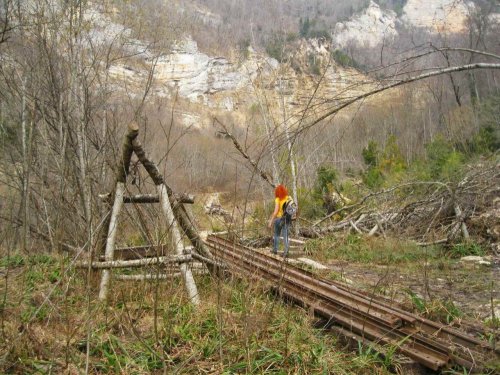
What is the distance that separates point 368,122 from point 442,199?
1657 inches

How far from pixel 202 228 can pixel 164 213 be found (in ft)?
7.01

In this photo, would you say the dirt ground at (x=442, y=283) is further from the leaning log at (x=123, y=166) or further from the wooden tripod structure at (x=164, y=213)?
the leaning log at (x=123, y=166)

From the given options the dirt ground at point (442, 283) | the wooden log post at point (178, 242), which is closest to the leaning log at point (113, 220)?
the wooden log post at point (178, 242)

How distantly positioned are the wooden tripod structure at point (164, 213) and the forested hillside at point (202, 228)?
2 cm

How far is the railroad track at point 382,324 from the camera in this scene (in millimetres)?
3592

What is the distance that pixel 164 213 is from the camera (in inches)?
181

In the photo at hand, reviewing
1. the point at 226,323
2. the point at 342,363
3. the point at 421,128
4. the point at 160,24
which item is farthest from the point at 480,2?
the point at 421,128

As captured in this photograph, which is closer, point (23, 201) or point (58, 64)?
point (58, 64)

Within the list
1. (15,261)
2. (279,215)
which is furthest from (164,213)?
(279,215)

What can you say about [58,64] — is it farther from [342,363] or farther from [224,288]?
[342,363]

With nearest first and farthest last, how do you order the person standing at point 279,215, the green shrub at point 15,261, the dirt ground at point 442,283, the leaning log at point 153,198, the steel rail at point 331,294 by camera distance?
the steel rail at point 331,294
the leaning log at point 153,198
the dirt ground at point 442,283
the green shrub at point 15,261
the person standing at point 279,215

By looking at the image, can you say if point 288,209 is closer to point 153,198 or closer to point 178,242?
point 153,198

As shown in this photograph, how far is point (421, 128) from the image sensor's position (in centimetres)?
4597

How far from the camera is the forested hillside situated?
319 centimetres
